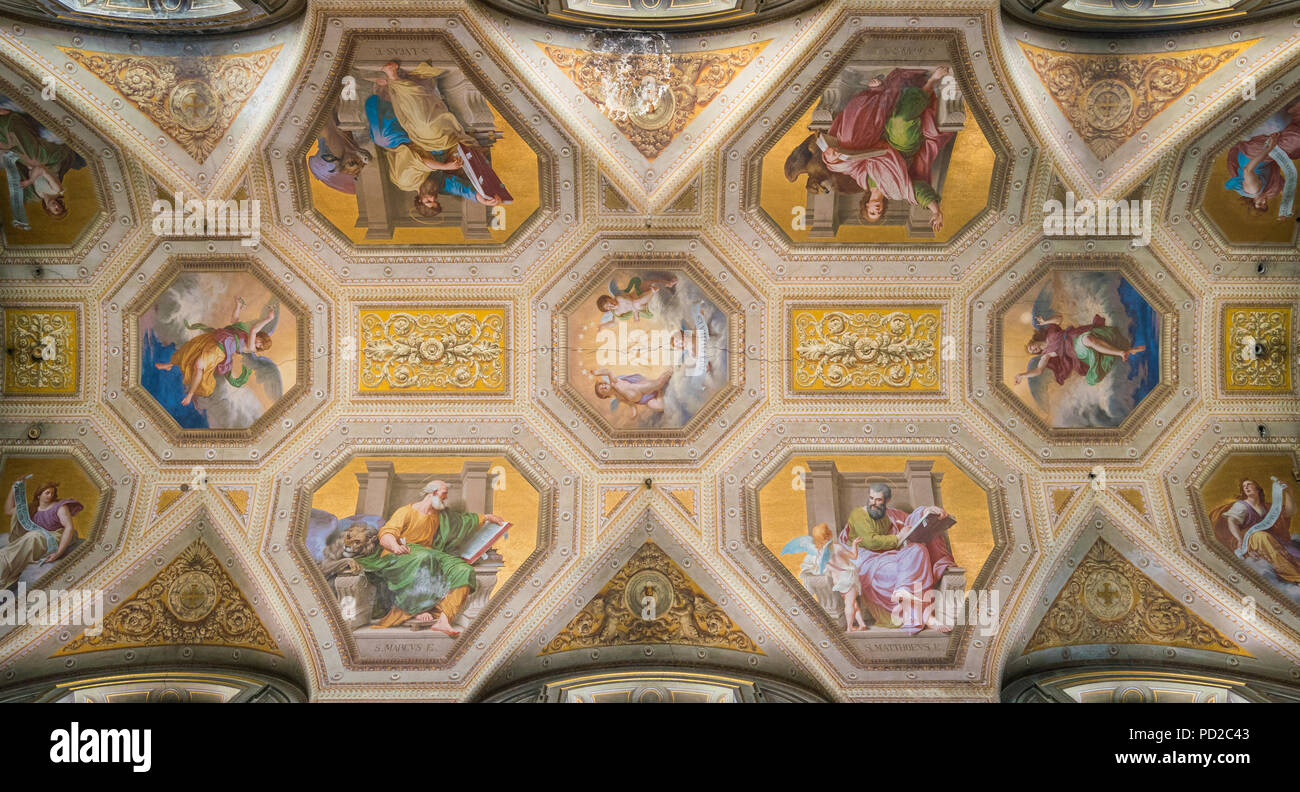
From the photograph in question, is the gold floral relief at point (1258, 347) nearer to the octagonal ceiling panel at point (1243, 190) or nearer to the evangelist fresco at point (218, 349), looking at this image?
the octagonal ceiling panel at point (1243, 190)

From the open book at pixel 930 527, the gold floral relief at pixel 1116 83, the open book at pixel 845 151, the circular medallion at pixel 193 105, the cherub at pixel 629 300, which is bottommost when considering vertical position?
the open book at pixel 930 527

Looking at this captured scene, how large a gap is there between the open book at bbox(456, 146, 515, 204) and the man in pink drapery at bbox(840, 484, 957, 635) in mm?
6468

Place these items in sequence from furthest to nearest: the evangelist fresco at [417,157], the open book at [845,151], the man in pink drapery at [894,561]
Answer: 1. the man in pink drapery at [894,561]
2. the open book at [845,151]
3. the evangelist fresco at [417,157]

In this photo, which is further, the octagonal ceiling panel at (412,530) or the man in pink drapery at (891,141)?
the octagonal ceiling panel at (412,530)

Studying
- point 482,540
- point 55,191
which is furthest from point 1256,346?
point 55,191

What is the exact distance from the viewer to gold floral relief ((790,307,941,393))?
13.2 m

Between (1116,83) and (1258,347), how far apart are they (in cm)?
424

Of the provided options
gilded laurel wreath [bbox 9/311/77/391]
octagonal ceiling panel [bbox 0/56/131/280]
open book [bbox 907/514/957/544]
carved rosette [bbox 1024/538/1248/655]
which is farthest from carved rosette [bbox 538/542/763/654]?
octagonal ceiling panel [bbox 0/56/131/280]

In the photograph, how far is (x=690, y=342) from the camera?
1318cm

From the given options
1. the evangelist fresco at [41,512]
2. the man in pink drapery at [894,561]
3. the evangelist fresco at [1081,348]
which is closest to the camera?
the evangelist fresco at [41,512]

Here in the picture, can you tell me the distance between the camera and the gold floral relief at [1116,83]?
11.6 m

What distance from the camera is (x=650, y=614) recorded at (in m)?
12.8

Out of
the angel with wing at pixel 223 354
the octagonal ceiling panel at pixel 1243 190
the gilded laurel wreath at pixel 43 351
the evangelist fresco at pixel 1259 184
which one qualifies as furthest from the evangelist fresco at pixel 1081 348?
the gilded laurel wreath at pixel 43 351

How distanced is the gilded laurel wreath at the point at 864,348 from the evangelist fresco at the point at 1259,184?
3.97 meters
